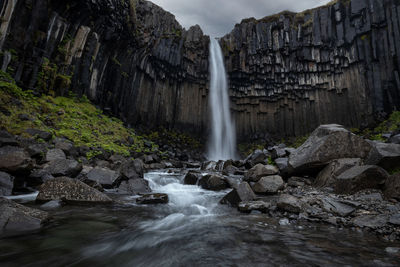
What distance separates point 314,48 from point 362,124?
557 inches

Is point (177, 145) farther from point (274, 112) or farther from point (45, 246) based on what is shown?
point (45, 246)

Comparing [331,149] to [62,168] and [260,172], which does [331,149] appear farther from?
[62,168]

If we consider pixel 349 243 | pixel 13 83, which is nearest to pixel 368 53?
pixel 349 243

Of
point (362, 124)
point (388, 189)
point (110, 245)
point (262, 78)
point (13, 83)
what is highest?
A: point (262, 78)

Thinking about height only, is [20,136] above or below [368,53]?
below

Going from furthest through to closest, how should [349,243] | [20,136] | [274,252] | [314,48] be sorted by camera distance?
[314,48], [20,136], [349,243], [274,252]

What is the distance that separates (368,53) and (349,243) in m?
35.3

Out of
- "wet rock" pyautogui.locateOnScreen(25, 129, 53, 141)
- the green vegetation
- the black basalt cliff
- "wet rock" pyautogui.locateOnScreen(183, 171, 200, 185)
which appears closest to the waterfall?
the black basalt cliff

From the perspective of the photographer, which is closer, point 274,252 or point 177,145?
point 274,252

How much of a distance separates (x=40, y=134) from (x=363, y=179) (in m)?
13.9

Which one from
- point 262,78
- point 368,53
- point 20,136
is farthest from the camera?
point 262,78

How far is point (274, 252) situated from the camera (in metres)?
2.82

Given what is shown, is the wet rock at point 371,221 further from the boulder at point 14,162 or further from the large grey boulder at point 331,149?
the boulder at point 14,162

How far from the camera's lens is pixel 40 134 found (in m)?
10.1
